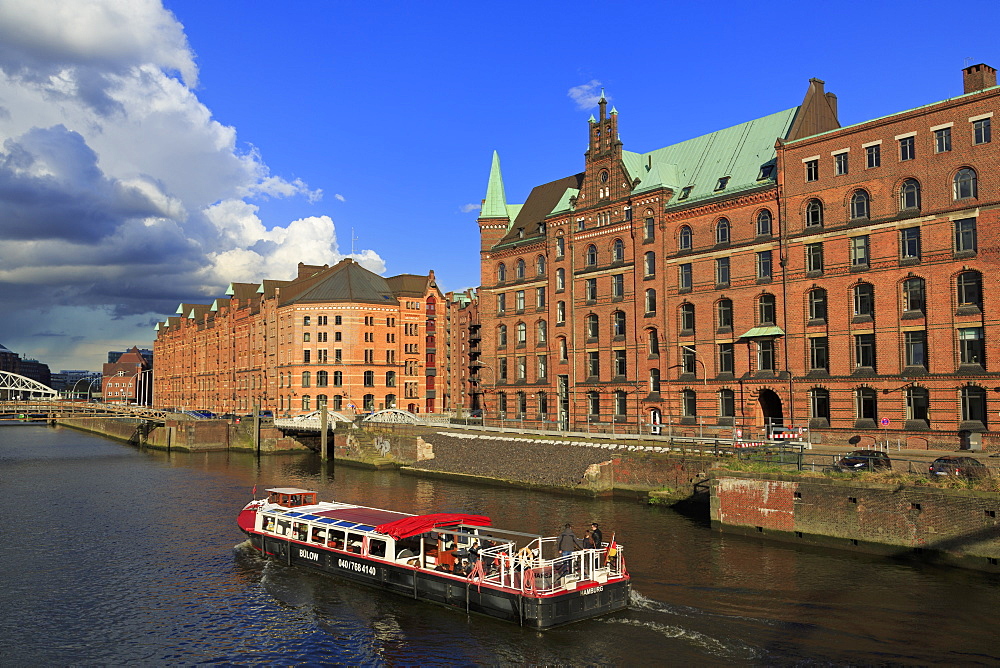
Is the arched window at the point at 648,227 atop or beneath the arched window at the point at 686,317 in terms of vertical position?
atop

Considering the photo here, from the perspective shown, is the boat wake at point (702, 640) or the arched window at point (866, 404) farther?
the arched window at point (866, 404)

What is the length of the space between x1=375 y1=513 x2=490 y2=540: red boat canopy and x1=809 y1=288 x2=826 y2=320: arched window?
3653cm

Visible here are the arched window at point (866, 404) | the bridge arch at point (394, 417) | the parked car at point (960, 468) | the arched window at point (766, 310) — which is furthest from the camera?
the bridge arch at point (394, 417)

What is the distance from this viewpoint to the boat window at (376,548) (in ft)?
110

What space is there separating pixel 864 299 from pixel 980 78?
1694cm

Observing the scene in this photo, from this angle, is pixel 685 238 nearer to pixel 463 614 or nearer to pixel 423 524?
pixel 423 524

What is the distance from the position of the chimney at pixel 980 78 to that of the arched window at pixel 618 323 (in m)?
32.6

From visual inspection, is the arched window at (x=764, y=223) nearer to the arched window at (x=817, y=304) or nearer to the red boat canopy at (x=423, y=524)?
the arched window at (x=817, y=304)

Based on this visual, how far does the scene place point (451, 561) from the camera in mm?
31703

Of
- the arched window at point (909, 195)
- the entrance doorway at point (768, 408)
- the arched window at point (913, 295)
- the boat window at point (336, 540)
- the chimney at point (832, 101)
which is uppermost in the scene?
the chimney at point (832, 101)

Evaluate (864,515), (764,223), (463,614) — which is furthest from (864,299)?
(463,614)

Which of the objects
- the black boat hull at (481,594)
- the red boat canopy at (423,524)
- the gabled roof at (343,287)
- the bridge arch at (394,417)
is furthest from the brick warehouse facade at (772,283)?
the gabled roof at (343,287)

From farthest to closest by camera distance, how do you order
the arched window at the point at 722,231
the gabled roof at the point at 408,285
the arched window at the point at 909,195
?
the gabled roof at the point at 408,285
the arched window at the point at 722,231
the arched window at the point at 909,195

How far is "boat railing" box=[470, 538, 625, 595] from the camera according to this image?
28.1m
